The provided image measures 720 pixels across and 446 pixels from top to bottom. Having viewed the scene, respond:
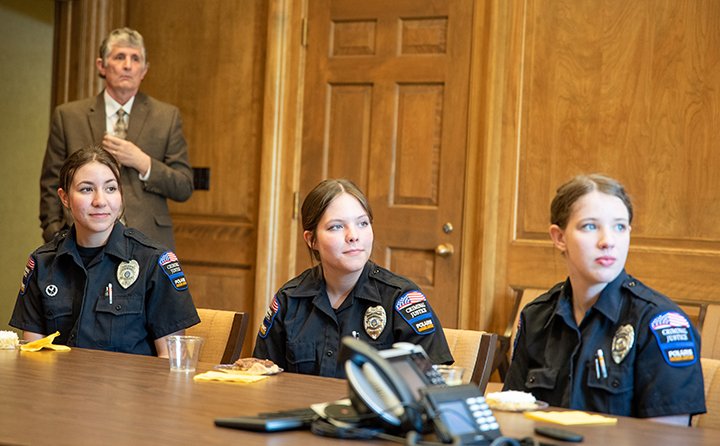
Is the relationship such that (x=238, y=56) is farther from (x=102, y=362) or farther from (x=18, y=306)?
(x=102, y=362)

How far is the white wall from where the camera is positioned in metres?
5.94

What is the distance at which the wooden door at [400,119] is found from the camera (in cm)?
388

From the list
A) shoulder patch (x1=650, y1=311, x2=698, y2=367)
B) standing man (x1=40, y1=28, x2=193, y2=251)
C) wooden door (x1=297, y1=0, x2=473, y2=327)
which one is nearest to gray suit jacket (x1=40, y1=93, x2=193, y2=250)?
standing man (x1=40, y1=28, x2=193, y2=251)

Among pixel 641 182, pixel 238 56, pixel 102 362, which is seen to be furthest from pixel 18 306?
pixel 641 182

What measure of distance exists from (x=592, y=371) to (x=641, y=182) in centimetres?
200

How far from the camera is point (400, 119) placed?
399cm

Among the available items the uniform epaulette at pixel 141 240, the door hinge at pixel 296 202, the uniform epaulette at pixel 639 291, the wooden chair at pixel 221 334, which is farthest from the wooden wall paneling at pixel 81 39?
the uniform epaulette at pixel 639 291

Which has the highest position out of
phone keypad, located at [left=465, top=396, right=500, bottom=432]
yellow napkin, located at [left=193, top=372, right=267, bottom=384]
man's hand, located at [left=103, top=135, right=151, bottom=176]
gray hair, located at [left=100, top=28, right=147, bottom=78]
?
gray hair, located at [left=100, top=28, right=147, bottom=78]

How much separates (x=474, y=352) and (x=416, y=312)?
185 millimetres

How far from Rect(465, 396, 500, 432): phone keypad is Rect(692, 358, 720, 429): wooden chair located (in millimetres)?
742

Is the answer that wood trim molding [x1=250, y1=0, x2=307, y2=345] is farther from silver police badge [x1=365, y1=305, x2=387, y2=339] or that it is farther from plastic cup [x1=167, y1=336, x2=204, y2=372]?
plastic cup [x1=167, y1=336, x2=204, y2=372]

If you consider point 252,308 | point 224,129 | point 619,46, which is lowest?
point 252,308

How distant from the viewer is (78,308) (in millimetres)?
2377

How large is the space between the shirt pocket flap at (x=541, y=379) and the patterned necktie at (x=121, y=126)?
7.92ft
